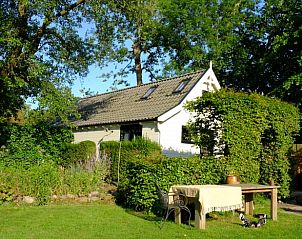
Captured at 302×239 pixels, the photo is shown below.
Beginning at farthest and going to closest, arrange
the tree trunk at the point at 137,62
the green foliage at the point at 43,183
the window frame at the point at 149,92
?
the tree trunk at the point at 137,62 → the window frame at the point at 149,92 → the green foliage at the point at 43,183

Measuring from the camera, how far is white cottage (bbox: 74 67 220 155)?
19938mm

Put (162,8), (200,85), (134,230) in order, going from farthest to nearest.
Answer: (162,8) → (200,85) → (134,230)

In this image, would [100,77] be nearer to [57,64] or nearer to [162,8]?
[162,8]

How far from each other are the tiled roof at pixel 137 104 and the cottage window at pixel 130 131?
1.41 ft

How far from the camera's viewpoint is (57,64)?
753 inches

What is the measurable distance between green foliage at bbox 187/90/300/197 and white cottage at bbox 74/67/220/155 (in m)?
3.95

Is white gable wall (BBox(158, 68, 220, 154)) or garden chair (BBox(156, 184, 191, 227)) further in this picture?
white gable wall (BBox(158, 68, 220, 154))

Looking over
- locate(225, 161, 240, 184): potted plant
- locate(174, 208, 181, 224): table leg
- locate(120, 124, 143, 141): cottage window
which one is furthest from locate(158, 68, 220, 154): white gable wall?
locate(174, 208, 181, 224): table leg

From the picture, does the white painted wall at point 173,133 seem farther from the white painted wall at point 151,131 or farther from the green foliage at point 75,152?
the green foliage at point 75,152

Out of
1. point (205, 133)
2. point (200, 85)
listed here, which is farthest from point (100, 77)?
point (205, 133)

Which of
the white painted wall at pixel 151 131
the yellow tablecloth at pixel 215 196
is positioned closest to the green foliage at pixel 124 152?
the white painted wall at pixel 151 131

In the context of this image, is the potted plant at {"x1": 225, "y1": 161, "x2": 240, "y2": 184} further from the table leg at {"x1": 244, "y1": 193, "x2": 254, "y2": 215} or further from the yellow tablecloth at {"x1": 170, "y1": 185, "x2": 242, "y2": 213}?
the yellow tablecloth at {"x1": 170, "y1": 185, "x2": 242, "y2": 213}

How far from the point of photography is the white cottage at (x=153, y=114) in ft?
65.4

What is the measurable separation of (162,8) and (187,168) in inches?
981
